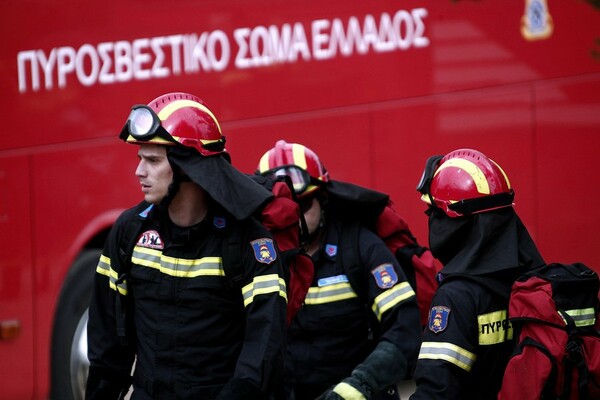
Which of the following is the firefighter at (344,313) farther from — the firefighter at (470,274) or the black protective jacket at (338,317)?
the firefighter at (470,274)

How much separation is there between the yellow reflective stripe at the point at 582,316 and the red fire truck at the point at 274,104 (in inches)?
157

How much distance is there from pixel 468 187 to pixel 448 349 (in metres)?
0.63

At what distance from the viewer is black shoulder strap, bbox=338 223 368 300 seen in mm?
5055

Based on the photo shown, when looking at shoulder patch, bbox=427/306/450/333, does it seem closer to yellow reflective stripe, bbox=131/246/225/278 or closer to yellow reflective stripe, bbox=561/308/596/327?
yellow reflective stripe, bbox=561/308/596/327

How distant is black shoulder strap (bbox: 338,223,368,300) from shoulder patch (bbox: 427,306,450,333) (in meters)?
1.33

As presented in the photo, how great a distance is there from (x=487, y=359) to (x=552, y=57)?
4.58m

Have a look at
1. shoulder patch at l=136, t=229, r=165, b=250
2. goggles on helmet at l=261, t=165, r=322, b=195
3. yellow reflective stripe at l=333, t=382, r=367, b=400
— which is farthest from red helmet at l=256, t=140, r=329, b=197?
shoulder patch at l=136, t=229, r=165, b=250

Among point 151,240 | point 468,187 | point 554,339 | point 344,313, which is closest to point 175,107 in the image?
point 151,240

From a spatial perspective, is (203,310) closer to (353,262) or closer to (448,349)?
(448,349)

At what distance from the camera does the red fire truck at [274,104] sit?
7.01m

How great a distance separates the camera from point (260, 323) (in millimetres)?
3895

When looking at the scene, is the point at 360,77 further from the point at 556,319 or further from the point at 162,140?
the point at 556,319

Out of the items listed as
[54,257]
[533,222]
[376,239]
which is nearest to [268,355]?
[376,239]

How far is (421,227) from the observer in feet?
25.4
